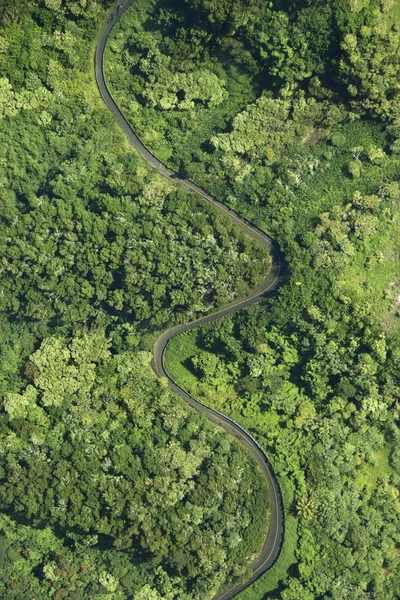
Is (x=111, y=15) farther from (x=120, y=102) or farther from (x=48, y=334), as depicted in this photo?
(x=48, y=334)

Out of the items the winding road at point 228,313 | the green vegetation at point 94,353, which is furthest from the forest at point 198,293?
the winding road at point 228,313

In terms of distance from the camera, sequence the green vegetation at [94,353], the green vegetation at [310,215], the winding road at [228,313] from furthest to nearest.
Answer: the winding road at [228,313], the green vegetation at [94,353], the green vegetation at [310,215]

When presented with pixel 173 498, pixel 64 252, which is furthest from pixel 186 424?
pixel 64 252

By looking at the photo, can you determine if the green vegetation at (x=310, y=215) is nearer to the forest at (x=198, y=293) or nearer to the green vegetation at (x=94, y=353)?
the forest at (x=198, y=293)

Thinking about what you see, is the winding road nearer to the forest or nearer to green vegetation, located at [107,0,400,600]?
the forest

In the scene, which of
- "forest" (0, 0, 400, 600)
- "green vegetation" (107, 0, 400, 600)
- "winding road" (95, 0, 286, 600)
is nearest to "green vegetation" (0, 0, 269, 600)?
"forest" (0, 0, 400, 600)

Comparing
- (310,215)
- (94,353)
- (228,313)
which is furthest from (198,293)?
(310,215)
